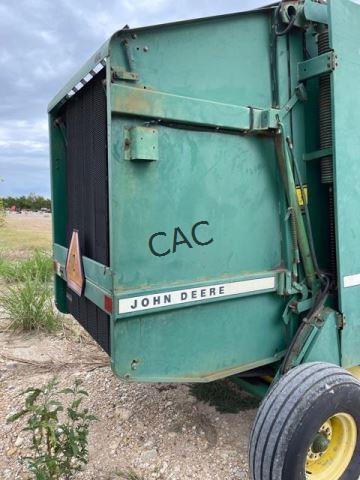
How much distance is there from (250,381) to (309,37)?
2.24 metres

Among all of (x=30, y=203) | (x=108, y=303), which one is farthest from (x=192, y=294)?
(x=30, y=203)

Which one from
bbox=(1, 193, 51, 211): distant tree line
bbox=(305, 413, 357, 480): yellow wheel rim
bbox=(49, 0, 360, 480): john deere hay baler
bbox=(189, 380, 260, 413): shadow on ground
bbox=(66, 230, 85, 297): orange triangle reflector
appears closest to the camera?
bbox=(49, 0, 360, 480): john deere hay baler

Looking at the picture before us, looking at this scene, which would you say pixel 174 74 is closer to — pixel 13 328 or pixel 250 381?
pixel 250 381

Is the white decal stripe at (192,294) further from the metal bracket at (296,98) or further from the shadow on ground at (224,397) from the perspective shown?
the shadow on ground at (224,397)

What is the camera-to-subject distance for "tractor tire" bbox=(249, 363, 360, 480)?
2.19m

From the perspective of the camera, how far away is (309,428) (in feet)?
7.33

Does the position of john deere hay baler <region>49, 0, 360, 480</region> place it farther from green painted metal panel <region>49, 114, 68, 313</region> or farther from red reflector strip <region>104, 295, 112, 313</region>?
green painted metal panel <region>49, 114, 68, 313</region>

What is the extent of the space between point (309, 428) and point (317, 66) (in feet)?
6.56

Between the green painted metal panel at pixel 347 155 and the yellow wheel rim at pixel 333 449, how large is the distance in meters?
0.43

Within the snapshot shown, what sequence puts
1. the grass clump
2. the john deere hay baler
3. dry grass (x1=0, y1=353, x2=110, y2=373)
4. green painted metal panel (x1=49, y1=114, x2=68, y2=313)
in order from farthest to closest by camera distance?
the grass clump, dry grass (x1=0, y1=353, x2=110, y2=373), green painted metal panel (x1=49, y1=114, x2=68, y2=313), the john deere hay baler

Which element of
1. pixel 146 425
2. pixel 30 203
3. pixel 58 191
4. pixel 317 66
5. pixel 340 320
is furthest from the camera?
pixel 30 203

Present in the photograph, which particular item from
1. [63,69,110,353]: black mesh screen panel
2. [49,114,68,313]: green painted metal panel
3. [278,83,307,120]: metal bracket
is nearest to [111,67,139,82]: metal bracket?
[63,69,110,353]: black mesh screen panel

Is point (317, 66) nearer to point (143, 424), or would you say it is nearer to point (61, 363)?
point (143, 424)

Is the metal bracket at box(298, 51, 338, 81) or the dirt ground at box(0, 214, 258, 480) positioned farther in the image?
the dirt ground at box(0, 214, 258, 480)
